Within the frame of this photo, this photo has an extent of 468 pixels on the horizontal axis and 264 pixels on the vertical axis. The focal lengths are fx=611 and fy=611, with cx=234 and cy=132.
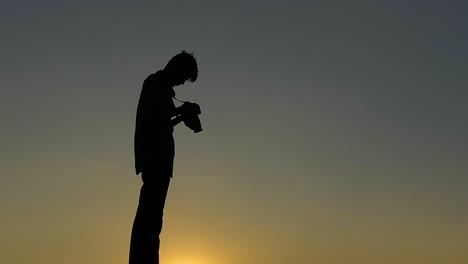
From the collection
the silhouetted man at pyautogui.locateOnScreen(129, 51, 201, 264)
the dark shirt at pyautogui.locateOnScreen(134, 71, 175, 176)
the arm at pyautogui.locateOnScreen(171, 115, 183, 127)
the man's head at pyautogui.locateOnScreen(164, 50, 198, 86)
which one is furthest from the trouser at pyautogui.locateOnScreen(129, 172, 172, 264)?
the man's head at pyautogui.locateOnScreen(164, 50, 198, 86)

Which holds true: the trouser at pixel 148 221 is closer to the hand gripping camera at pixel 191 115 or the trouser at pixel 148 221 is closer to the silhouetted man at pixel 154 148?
the silhouetted man at pixel 154 148

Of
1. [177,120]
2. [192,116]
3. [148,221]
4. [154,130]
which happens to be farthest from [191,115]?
[148,221]

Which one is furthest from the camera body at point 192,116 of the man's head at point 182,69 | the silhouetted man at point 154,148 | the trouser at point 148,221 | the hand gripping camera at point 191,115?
the trouser at point 148,221

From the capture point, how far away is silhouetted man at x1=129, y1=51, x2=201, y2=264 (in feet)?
21.1

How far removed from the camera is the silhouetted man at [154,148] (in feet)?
21.1

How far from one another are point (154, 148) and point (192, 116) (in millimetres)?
601

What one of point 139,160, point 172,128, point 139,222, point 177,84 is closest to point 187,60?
point 177,84

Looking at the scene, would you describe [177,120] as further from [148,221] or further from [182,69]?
[148,221]

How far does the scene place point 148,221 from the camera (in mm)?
6453

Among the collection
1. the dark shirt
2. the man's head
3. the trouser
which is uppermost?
the man's head

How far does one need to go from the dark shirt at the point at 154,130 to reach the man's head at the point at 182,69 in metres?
0.12

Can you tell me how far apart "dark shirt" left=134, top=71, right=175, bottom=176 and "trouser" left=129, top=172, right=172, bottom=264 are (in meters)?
0.12

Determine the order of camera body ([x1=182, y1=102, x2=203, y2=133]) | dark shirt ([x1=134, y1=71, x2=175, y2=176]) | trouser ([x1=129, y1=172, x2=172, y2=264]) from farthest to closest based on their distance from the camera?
camera body ([x1=182, y1=102, x2=203, y2=133]) → dark shirt ([x1=134, y1=71, x2=175, y2=176]) → trouser ([x1=129, y1=172, x2=172, y2=264])

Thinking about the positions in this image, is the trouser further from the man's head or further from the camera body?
the man's head
